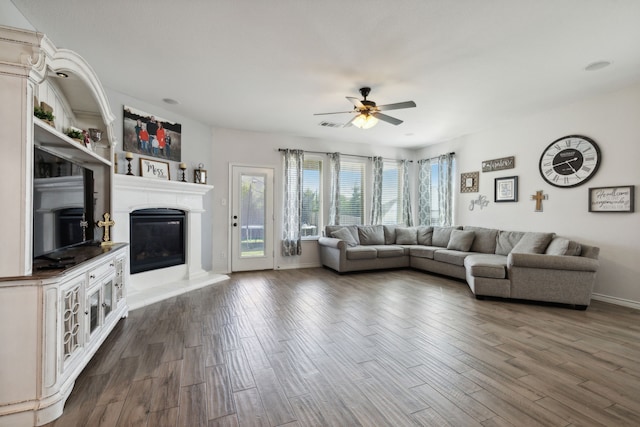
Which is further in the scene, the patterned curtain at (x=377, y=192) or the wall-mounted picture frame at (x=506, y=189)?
the patterned curtain at (x=377, y=192)

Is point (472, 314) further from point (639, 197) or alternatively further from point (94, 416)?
point (94, 416)

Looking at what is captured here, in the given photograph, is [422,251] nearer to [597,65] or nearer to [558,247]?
[558,247]

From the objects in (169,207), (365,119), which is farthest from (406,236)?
(169,207)

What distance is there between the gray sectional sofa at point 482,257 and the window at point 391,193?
0.58m

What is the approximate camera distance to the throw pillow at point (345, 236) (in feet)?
19.5

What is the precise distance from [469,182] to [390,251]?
2.18 metres

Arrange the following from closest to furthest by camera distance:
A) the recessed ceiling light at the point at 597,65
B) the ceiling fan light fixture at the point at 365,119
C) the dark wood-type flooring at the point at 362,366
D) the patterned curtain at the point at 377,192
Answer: the dark wood-type flooring at the point at 362,366, the recessed ceiling light at the point at 597,65, the ceiling fan light fixture at the point at 365,119, the patterned curtain at the point at 377,192

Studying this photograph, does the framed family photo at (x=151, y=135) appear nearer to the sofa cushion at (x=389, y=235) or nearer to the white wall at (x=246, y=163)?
the white wall at (x=246, y=163)

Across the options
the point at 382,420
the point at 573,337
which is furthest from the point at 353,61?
the point at 573,337

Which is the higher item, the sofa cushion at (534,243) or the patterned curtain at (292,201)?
the patterned curtain at (292,201)

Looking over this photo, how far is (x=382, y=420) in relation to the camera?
168 centimetres

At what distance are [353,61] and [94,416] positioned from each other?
3527 mm

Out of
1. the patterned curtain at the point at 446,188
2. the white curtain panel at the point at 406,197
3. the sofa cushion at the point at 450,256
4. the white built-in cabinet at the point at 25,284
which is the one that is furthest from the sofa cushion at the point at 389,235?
the white built-in cabinet at the point at 25,284

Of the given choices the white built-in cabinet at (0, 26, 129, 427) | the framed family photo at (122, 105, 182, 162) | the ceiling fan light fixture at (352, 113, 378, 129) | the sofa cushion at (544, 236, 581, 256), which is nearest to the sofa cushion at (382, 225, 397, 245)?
the sofa cushion at (544, 236, 581, 256)
